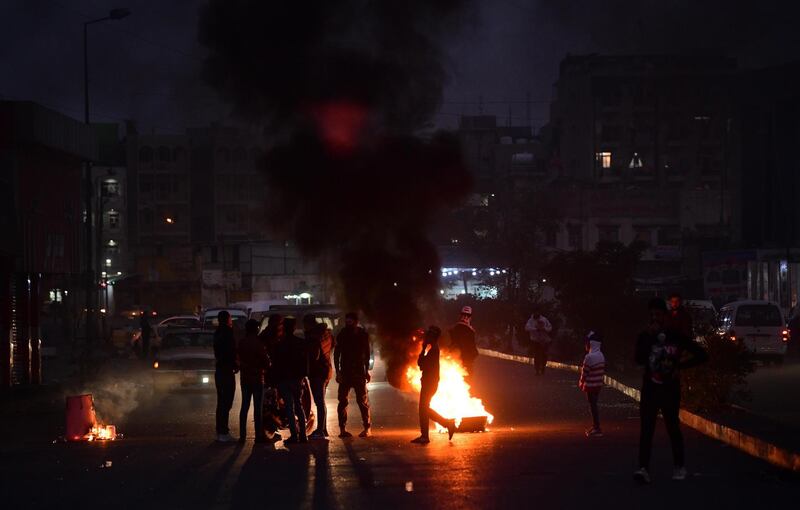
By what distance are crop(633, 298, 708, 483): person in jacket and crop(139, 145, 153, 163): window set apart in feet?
326

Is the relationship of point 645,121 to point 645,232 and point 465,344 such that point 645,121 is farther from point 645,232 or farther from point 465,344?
point 465,344

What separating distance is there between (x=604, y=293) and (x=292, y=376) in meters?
21.0

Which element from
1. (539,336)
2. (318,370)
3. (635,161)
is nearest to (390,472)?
(318,370)

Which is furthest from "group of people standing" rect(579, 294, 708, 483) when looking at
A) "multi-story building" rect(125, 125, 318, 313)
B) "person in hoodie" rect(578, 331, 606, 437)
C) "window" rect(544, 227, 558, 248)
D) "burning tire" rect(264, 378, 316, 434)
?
"multi-story building" rect(125, 125, 318, 313)

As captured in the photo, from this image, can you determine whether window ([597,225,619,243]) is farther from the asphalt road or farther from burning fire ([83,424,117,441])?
burning fire ([83,424,117,441])

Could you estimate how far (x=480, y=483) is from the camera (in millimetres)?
11531

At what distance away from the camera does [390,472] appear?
12.6 meters

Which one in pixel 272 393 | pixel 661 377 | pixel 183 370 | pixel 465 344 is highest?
pixel 661 377

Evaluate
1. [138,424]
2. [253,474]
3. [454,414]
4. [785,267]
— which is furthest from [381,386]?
[785,267]

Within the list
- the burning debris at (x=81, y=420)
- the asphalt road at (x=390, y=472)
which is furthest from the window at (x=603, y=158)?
the burning debris at (x=81, y=420)

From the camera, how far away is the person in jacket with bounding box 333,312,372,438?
17.1 m

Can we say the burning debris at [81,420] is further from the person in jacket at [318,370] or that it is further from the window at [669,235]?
the window at [669,235]

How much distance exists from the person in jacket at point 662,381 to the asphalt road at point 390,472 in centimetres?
34

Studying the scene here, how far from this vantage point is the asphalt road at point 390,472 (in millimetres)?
10750
